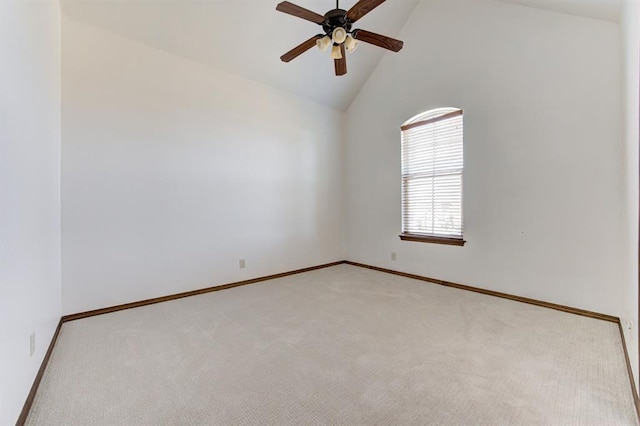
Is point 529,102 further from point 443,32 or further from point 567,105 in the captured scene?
point 443,32

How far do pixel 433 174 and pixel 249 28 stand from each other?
9.68 feet

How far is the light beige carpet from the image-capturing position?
1518mm

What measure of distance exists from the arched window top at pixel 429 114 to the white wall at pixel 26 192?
13.0ft

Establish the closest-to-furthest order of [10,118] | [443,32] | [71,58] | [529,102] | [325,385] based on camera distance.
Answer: [10,118]
[325,385]
[71,58]
[529,102]
[443,32]

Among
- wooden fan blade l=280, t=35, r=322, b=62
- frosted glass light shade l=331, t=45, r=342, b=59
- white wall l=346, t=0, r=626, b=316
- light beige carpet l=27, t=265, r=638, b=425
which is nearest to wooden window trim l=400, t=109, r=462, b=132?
white wall l=346, t=0, r=626, b=316

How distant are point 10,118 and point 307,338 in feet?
7.44

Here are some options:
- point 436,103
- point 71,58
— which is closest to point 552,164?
point 436,103

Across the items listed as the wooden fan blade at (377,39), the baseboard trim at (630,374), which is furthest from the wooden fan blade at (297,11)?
the baseboard trim at (630,374)

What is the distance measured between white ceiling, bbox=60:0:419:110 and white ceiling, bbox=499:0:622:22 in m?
1.65

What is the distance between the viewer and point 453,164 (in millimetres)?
3861

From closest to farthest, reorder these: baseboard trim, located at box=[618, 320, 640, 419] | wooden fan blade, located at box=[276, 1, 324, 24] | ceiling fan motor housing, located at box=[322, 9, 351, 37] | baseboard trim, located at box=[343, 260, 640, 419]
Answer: baseboard trim, located at box=[618, 320, 640, 419], baseboard trim, located at box=[343, 260, 640, 419], wooden fan blade, located at box=[276, 1, 324, 24], ceiling fan motor housing, located at box=[322, 9, 351, 37]

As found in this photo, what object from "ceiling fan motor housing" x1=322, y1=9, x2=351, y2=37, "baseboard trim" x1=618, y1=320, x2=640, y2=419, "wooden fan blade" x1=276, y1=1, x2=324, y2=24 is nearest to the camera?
"baseboard trim" x1=618, y1=320, x2=640, y2=419

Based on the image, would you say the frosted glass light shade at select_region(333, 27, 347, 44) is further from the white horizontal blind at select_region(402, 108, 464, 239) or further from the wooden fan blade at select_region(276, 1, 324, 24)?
the white horizontal blind at select_region(402, 108, 464, 239)

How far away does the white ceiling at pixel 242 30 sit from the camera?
294cm
